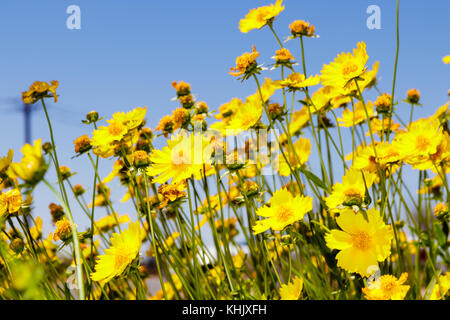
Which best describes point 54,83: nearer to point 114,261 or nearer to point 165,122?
point 165,122

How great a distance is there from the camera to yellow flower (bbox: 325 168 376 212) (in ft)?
1.85

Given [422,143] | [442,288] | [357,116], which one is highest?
[357,116]

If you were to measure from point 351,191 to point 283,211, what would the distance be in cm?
10

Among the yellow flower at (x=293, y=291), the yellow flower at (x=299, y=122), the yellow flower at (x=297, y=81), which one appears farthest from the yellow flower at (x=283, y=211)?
the yellow flower at (x=299, y=122)

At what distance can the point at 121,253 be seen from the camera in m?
0.58

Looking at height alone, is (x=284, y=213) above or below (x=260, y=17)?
below

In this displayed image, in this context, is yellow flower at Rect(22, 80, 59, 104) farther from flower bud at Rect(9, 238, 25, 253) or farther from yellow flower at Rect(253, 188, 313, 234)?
yellow flower at Rect(253, 188, 313, 234)

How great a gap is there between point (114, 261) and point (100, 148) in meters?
0.25

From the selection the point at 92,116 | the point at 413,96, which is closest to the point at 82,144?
the point at 92,116

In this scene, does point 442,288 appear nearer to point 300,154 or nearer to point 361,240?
point 361,240

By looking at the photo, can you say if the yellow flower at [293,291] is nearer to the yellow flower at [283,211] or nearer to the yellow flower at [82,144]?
the yellow flower at [283,211]

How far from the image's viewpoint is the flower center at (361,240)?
0.54 meters

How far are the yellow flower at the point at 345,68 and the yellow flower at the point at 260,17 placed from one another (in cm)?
15

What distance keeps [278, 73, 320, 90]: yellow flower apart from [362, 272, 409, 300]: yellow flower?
0.35m
